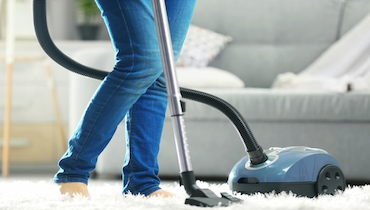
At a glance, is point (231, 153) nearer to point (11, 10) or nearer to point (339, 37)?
point (339, 37)

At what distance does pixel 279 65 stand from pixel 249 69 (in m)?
0.16

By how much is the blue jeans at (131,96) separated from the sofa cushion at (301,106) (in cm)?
89

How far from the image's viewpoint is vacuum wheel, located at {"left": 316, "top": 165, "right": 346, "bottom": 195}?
134 cm

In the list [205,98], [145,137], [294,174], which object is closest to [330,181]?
[294,174]

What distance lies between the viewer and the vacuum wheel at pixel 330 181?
134cm

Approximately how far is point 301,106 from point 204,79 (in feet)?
1.46

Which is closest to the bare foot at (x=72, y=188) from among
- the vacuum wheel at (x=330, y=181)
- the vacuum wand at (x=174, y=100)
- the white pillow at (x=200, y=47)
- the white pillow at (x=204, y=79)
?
the vacuum wand at (x=174, y=100)

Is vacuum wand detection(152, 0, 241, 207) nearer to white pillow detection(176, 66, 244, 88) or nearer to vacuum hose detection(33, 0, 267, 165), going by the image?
vacuum hose detection(33, 0, 267, 165)

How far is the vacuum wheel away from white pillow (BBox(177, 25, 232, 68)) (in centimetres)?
130

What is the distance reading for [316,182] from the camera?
52.6 inches

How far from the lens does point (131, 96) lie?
1.18 meters

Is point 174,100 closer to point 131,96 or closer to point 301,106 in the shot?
point 131,96

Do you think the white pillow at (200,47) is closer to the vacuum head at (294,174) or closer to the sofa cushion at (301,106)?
the sofa cushion at (301,106)

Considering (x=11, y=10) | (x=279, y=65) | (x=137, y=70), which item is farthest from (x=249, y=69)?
(x=137, y=70)
